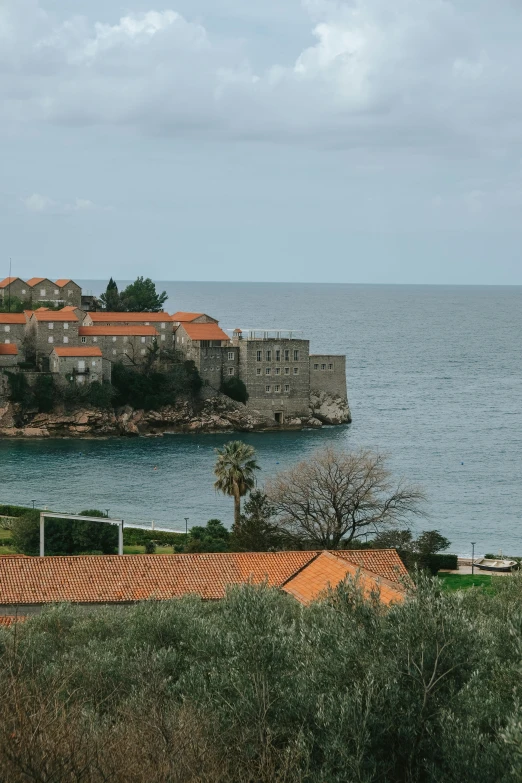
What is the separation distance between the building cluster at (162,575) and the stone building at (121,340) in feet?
189

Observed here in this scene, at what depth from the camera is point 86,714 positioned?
1398 centimetres

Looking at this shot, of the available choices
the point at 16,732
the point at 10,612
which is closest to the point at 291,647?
the point at 16,732

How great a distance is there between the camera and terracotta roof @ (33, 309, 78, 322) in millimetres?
85125

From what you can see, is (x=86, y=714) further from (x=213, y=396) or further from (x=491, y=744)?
(x=213, y=396)

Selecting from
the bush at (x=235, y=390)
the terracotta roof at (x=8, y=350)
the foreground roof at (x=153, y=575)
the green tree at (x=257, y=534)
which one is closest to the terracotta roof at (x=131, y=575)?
the foreground roof at (x=153, y=575)

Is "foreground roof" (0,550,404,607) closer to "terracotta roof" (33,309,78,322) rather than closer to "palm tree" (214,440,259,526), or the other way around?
"palm tree" (214,440,259,526)

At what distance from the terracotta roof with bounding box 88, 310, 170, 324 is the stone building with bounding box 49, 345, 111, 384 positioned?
5.58m

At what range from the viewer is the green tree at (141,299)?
4200 inches

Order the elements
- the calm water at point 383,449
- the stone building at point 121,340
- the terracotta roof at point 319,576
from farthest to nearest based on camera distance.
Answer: the stone building at point 121,340, the calm water at point 383,449, the terracotta roof at point 319,576

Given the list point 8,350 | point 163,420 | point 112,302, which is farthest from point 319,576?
point 112,302

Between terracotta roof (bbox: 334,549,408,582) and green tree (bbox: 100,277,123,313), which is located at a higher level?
green tree (bbox: 100,277,123,313)

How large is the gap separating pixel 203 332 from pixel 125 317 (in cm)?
618

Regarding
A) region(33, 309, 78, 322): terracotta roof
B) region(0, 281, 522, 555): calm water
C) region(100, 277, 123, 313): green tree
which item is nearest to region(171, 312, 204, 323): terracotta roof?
region(100, 277, 123, 313): green tree

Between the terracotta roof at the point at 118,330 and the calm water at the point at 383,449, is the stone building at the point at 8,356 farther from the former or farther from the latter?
the calm water at the point at 383,449
